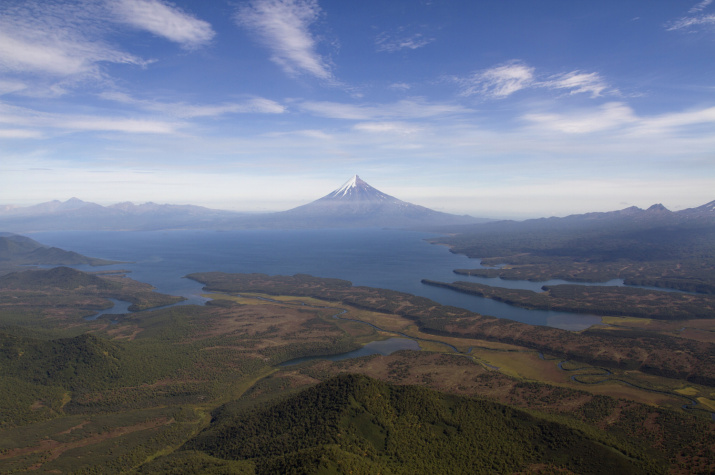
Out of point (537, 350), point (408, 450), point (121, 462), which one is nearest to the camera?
point (408, 450)

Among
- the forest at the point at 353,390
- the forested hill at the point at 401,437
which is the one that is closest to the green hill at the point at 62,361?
the forest at the point at 353,390

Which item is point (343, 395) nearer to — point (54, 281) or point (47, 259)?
point (54, 281)

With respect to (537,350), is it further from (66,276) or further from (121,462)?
(66,276)

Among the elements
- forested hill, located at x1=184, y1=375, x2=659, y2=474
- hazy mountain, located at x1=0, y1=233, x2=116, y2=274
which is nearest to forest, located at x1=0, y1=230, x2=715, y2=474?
forested hill, located at x1=184, y1=375, x2=659, y2=474

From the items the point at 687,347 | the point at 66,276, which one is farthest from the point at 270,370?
the point at 66,276

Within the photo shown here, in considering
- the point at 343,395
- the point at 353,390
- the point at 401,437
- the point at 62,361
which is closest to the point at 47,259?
the point at 62,361

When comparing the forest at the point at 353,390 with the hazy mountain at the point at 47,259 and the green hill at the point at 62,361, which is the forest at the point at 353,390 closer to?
the green hill at the point at 62,361
